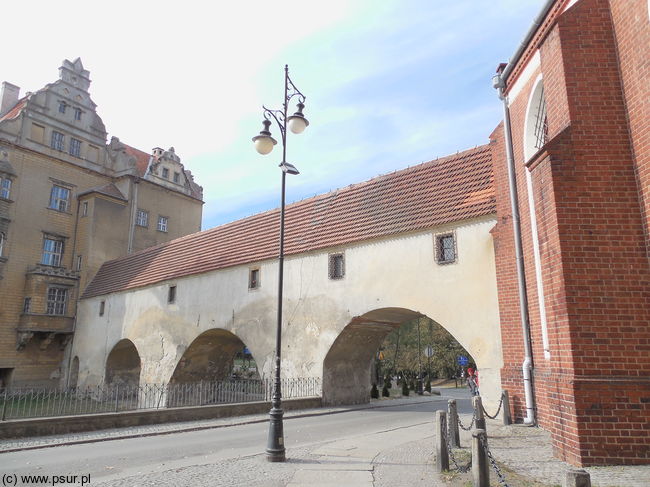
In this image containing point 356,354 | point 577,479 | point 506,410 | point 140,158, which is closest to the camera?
point 577,479

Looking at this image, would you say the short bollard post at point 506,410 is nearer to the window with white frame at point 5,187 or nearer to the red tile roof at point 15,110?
the window with white frame at point 5,187

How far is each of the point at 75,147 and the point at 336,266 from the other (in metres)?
24.4

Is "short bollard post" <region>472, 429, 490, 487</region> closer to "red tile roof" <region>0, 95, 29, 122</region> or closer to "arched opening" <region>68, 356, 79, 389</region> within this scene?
"arched opening" <region>68, 356, 79, 389</region>

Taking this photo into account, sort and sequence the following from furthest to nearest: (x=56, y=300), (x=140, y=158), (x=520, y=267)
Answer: (x=140, y=158) < (x=56, y=300) < (x=520, y=267)

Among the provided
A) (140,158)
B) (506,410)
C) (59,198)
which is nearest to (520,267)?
(506,410)

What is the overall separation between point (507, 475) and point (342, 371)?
526 inches

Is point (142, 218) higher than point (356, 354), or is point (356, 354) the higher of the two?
point (142, 218)

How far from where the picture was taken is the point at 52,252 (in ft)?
106

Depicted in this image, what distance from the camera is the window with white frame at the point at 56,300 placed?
3094cm

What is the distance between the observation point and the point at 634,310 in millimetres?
6977

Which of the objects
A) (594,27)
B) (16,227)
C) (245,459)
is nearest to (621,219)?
(594,27)

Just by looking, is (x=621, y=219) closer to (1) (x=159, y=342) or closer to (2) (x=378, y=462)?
(2) (x=378, y=462)

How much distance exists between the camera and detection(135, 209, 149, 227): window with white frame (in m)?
35.3

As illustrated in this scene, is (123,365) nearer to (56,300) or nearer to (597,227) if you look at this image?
(56,300)
